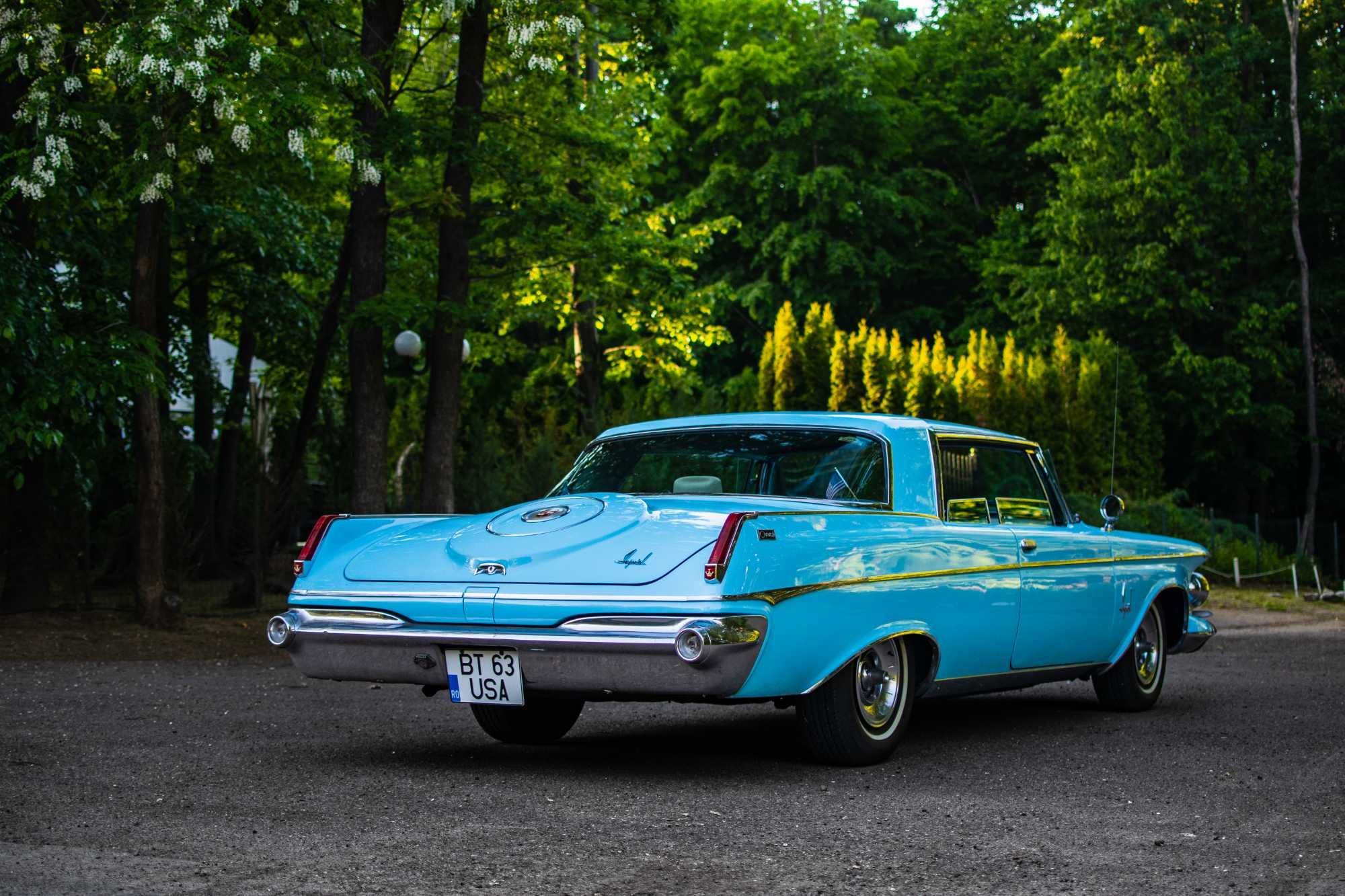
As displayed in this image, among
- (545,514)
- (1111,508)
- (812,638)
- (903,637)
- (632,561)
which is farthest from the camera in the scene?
(1111,508)

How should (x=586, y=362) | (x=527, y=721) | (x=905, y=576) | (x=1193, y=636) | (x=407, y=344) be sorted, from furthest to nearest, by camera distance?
(x=586, y=362) → (x=407, y=344) → (x=1193, y=636) → (x=527, y=721) → (x=905, y=576)

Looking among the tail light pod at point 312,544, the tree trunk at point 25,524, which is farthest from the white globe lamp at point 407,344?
the tail light pod at point 312,544

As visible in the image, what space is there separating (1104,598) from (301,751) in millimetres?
4530

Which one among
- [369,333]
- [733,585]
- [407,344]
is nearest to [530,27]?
[369,333]

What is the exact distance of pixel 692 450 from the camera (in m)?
8.37

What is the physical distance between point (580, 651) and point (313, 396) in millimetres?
15787

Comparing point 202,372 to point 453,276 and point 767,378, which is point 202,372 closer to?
point 453,276

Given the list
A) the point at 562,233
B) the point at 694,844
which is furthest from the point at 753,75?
the point at 694,844

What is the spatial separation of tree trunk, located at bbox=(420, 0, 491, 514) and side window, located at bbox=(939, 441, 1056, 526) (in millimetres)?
8765

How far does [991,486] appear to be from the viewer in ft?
29.3

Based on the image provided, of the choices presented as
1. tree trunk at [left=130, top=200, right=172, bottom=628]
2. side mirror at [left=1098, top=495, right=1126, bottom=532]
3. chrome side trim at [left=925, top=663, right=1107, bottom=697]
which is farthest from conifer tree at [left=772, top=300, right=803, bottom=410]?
chrome side trim at [left=925, top=663, right=1107, bottom=697]

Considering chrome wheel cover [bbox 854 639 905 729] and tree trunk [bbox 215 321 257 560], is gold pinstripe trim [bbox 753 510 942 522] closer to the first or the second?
chrome wheel cover [bbox 854 639 905 729]

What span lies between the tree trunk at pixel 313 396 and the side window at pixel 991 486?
12.6 metres

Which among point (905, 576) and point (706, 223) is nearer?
point (905, 576)
